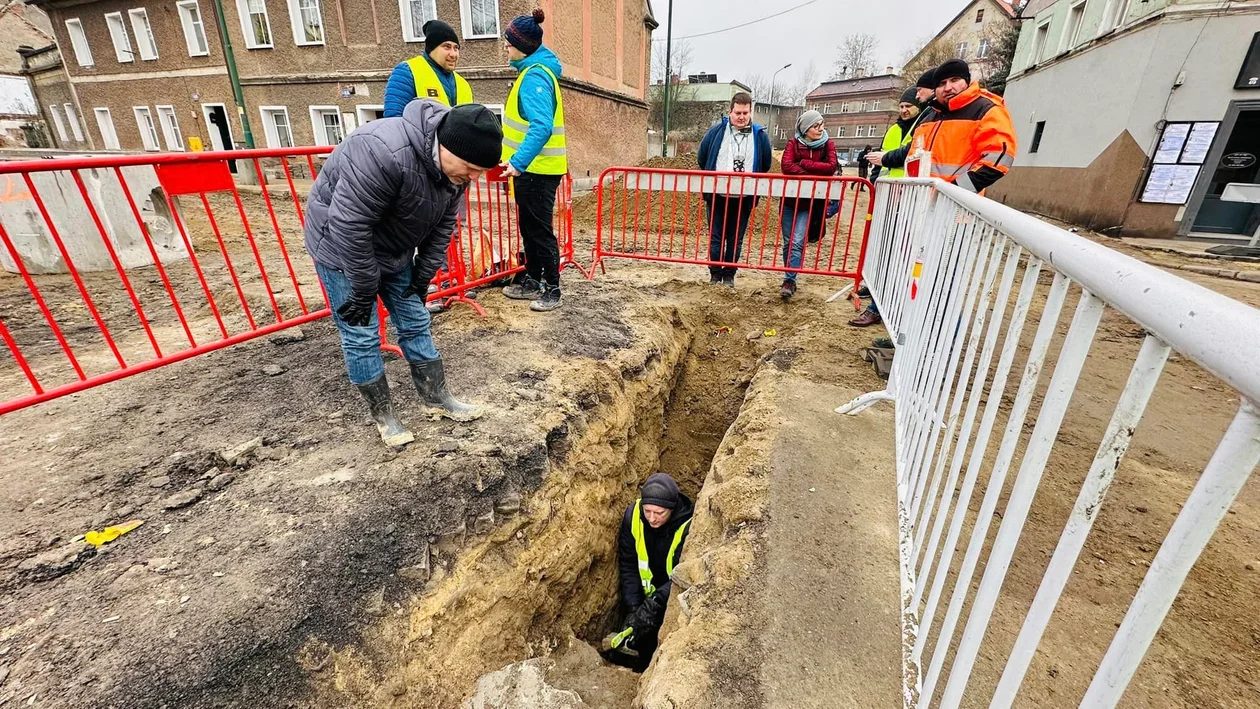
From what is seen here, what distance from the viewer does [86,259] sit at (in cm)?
571

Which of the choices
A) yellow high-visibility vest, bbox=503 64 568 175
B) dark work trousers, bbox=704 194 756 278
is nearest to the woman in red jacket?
dark work trousers, bbox=704 194 756 278

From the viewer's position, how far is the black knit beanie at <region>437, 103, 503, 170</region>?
2164mm

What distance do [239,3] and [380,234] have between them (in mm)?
19500

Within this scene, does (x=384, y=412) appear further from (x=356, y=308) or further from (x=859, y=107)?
(x=859, y=107)

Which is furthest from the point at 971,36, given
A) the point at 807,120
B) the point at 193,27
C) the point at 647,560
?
the point at 647,560

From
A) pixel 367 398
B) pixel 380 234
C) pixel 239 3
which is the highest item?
pixel 239 3

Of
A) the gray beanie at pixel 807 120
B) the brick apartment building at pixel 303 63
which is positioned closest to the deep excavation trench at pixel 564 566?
the gray beanie at pixel 807 120

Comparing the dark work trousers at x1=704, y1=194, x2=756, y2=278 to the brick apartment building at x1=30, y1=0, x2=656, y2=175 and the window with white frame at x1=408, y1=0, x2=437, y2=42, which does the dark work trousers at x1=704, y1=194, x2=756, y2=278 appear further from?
the window with white frame at x1=408, y1=0, x2=437, y2=42

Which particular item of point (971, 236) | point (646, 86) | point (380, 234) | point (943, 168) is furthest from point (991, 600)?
point (646, 86)

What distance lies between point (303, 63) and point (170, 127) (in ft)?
26.1

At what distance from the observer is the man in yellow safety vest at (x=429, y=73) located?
4.16m

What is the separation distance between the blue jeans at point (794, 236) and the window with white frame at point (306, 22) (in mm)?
16083

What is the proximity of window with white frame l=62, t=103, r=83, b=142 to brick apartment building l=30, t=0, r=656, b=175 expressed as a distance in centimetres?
201

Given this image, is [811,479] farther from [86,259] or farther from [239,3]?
[239,3]
